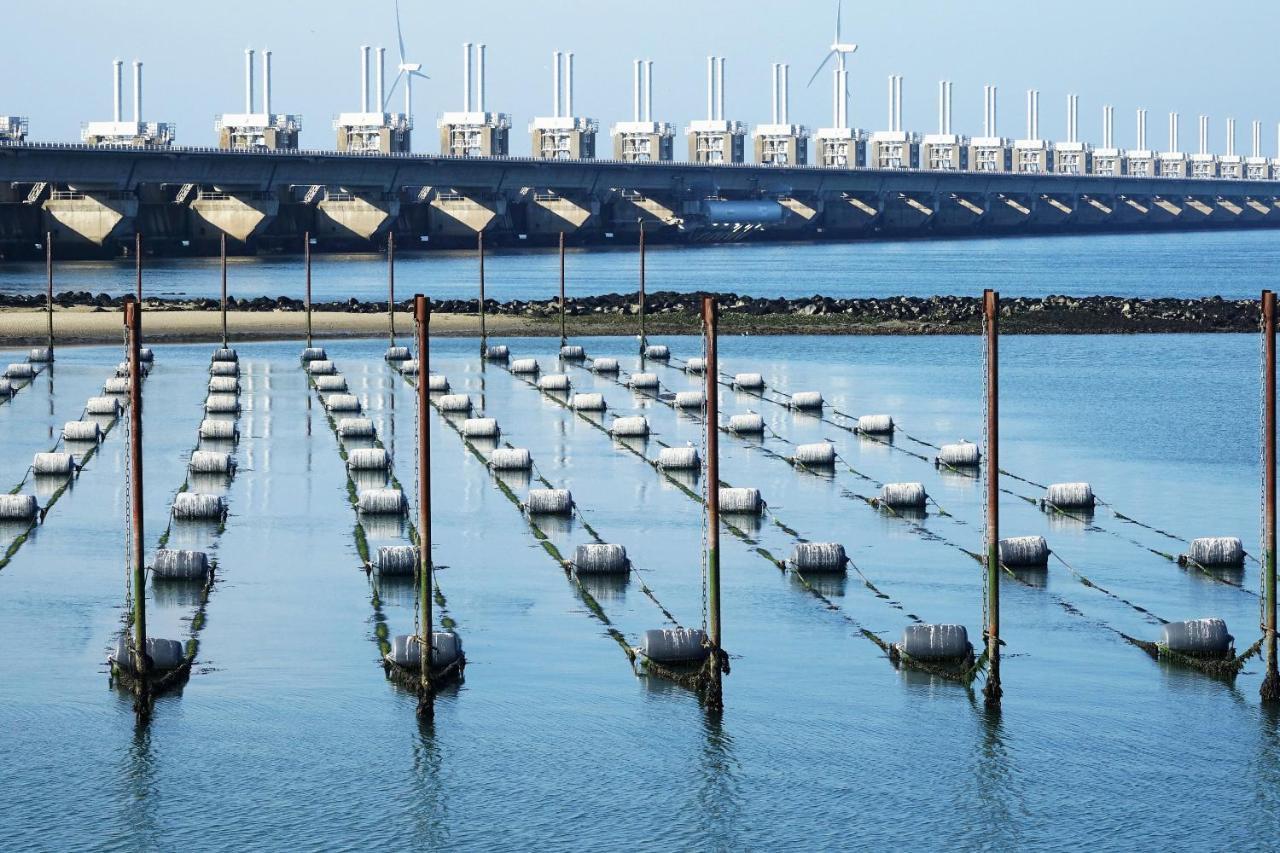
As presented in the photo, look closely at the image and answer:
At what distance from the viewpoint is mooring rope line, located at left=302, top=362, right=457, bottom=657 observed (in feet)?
131

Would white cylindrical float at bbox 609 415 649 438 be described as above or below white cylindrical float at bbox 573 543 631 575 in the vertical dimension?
above

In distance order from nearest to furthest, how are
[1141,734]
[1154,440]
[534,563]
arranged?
[1141,734] < [534,563] < [1154,440]

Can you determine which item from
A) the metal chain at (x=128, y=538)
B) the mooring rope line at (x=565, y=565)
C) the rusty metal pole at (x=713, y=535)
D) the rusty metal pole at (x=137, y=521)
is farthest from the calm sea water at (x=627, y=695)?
the rusty metal pole at (x=137, y=521)

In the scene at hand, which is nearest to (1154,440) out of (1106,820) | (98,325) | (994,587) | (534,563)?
(534,563)

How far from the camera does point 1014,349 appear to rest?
108312 millimetres

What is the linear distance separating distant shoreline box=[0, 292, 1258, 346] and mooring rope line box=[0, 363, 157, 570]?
41.4m

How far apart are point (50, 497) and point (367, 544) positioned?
11.3 metres

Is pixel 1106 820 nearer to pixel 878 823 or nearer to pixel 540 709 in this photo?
pixel 878 823

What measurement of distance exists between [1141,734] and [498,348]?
218 feet

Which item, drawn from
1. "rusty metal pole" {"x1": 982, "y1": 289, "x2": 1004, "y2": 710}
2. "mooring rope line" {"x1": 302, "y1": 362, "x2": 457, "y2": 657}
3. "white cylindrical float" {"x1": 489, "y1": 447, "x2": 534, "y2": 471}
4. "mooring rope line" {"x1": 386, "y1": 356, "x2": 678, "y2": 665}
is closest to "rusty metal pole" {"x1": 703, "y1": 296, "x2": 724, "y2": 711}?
"mooring rope line" {"x1": 386, "y1": 356, "x2": 678, "y2": 665}

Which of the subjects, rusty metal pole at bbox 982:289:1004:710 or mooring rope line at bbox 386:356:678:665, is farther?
mooring rope line at bbox 386:356:678:665

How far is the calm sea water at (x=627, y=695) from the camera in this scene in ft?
96.5

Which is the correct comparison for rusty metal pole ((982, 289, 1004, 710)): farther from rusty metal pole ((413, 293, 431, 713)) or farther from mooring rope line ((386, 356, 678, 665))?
rusty metal pole ((413, 293, 431, 713))

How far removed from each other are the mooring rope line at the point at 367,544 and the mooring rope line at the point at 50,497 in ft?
23.3
